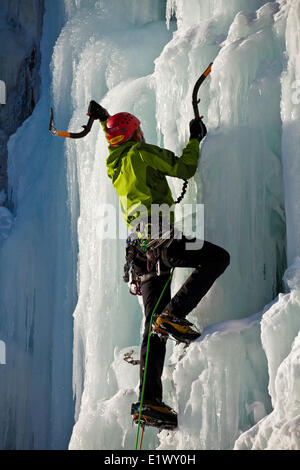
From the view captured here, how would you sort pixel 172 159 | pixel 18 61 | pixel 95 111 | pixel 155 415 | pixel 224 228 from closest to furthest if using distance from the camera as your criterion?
pixel 155 415 < pixel 172 159 < pixel 224 228 < pixel 95 111 < pixel 18 61

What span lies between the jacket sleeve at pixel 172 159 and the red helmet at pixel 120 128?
0.55 feet

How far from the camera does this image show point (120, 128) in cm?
312

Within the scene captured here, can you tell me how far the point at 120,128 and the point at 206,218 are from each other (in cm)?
71

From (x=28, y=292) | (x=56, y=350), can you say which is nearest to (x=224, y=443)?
(x=56, y=350)

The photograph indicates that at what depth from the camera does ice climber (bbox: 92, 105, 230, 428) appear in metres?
2.79

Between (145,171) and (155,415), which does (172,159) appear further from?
(155,415)

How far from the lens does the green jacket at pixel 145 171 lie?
2980 mm

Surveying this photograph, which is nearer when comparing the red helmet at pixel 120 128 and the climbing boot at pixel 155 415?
the climbing boot at pixel 155 415

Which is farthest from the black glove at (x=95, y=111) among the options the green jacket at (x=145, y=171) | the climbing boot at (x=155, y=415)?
the climbing boot at (x=155, y=415)

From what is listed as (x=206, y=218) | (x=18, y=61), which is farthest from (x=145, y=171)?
(x=18, y=61)

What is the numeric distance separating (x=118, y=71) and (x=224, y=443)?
4.20m

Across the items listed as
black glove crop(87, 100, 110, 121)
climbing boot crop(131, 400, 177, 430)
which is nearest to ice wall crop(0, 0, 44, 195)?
black glove crop(87, 100, 110, 121)

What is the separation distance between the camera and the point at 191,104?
11.5ft

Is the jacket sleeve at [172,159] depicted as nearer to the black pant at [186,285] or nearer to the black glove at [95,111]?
the black pant at [186,285]
